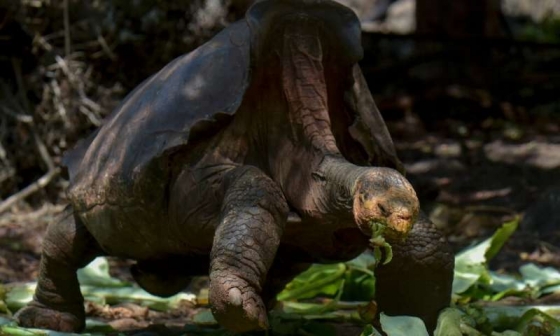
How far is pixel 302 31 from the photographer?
3373mm

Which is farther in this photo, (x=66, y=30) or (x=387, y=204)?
(x=66, y=30)

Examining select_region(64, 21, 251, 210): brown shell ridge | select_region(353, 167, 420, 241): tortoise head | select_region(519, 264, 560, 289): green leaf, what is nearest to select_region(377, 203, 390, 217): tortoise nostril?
select_region(353, 167, 420, 241): tortoise head

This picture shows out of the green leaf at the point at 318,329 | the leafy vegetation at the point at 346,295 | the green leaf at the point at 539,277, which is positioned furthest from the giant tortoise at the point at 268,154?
the green leaf at the point at 539,277

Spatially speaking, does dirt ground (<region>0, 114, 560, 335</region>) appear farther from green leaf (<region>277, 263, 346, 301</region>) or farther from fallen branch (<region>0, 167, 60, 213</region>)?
green leaf (<region>277, 263, 346, 301</region>)

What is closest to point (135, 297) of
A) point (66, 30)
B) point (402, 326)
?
point (402, 326)

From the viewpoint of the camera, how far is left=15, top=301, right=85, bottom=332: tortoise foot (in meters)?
4.08

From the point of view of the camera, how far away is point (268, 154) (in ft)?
11.3

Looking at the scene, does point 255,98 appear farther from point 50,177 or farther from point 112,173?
point 50,177

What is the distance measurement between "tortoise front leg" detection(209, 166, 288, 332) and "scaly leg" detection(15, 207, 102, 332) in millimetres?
976

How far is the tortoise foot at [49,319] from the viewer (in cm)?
408

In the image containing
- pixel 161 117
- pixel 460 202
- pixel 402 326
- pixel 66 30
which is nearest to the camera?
pixel 402 326

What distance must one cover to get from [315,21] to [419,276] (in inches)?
32.1

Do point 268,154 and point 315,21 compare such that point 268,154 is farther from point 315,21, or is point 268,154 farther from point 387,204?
point 387,204

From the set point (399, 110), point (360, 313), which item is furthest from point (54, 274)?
point (399, 110)
